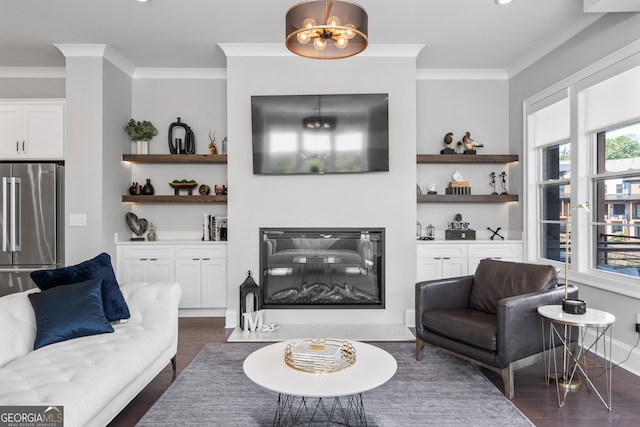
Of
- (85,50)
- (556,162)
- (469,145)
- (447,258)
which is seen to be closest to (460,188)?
(469,145)

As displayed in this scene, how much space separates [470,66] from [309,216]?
2696 mm

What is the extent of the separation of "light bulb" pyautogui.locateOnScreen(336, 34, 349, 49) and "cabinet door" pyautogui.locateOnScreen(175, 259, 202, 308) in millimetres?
2998

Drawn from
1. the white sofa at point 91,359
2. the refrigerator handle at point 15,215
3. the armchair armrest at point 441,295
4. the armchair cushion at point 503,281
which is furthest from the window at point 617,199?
the refrigerator handle at point 15,215

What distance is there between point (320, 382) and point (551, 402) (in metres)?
1.67

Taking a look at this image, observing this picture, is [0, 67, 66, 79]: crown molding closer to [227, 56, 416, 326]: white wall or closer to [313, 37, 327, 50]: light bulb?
[227, 56, 416, 326]: white wall

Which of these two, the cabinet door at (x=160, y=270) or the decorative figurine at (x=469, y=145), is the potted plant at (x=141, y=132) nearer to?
the cabinet door at (x=160, y=270)

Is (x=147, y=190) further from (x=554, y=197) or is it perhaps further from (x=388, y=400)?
(x=554, y=197)

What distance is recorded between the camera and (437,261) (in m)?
4.39

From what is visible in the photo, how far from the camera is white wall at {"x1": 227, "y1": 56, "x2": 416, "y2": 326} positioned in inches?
163

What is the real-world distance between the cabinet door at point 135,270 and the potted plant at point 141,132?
1.32 metres

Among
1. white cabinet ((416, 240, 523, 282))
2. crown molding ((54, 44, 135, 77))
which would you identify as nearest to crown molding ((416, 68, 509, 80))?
white cabinet ((416, 240, 523, 282))

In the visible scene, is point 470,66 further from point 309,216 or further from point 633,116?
point 309,216

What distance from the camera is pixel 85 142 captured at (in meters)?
4.05

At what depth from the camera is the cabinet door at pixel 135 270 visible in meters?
4.34
